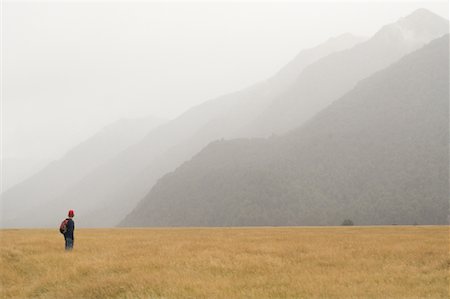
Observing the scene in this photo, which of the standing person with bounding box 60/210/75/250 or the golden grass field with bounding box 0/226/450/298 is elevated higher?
the standing person with bounding box 60/210/75/250

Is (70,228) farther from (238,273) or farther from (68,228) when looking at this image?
(238,273)

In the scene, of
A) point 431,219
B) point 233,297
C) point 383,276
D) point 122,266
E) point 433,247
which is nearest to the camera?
point 233,297

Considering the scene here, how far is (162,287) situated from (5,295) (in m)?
6.87

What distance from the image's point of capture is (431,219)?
7500 inches

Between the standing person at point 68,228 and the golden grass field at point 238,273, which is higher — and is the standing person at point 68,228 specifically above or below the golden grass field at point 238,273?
above

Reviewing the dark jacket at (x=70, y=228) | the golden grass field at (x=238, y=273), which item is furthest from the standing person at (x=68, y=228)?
the golden grass field at (x=238, y=273)

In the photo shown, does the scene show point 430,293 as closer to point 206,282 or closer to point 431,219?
point 206,282

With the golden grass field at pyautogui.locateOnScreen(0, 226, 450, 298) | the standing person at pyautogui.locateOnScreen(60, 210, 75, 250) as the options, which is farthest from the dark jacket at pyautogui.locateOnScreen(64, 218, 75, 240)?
the golden grass field at pyautogui.locateOnScreen(0, 226, 450, 298)

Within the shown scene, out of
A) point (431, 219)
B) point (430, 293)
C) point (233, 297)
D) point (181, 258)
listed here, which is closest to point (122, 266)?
point (181, 258)

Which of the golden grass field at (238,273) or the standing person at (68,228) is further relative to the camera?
the standing person at (68,228)

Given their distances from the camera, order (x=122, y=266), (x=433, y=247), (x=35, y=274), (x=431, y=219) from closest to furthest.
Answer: (x=122, y=266)
(x=35, y=274)
(x=433, y=247)
(x=431, y=219)

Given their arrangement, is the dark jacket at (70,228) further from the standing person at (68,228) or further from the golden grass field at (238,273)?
the golden grass field at (238,273)

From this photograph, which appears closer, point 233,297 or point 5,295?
point 233,297

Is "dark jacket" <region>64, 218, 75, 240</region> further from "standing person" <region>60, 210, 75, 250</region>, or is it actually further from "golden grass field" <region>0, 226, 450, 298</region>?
"golden grass field" <region>0, 226, 450, 298</region>
